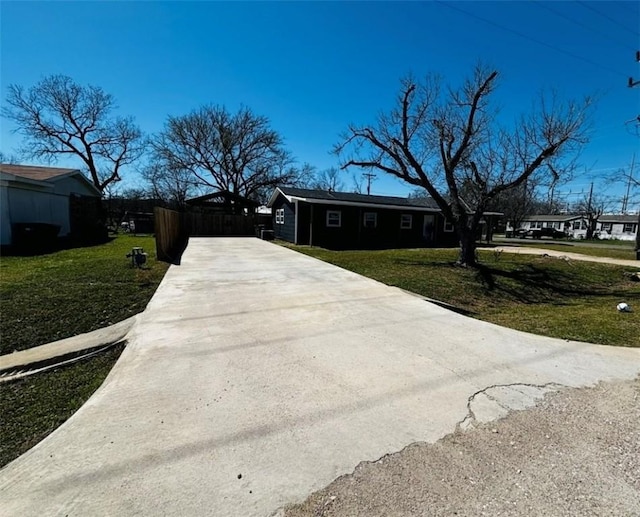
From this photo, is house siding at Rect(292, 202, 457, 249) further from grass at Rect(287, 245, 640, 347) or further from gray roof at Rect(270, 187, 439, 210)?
grass at Rect(287, 245, 640, 347)

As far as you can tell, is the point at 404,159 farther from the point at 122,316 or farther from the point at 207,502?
the point at 207,502

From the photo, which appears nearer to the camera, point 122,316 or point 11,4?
point 122,316

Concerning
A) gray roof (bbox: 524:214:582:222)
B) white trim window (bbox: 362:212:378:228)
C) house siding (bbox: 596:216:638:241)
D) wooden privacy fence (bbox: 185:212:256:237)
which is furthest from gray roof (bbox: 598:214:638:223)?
wooden privacy fence (bbox: 185:212:256:237)

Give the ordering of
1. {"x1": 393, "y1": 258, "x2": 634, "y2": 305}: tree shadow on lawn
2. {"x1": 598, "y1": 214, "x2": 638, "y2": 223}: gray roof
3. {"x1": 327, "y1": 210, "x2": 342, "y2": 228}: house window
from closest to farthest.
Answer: {"x1": 393, "y1": 258, "x2": 634, "y2": 305}: tree shadow on lawn → {"x1": 327, "y1": 210, "x2": 342, "y2": 228}: house window → {"x1": 598, "y1": 214, "x2": 638, "y2": 223}: gray roof

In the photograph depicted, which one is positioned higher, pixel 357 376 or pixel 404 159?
pixel 404 159

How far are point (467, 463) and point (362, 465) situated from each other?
65 cm

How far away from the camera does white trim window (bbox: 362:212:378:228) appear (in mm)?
17828

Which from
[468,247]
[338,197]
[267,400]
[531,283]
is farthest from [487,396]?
[338,197]

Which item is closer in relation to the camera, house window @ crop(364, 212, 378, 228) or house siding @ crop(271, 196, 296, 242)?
house siding @ crop(271, 196, 296, 242)

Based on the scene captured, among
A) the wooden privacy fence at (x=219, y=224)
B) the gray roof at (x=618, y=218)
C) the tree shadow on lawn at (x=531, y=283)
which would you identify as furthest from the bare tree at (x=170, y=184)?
the gray roof at (x=618, y=218)

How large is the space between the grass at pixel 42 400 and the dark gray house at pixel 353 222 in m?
12.9

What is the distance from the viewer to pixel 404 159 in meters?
10.8

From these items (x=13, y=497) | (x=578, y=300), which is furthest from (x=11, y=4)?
(x=578, y=300)

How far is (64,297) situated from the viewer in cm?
525
